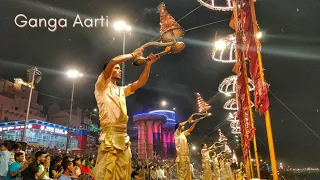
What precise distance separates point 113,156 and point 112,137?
0.28 m

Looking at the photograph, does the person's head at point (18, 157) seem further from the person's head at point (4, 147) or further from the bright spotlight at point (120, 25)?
the bright spotlight at point (120, 25)

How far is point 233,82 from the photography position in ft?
58.1

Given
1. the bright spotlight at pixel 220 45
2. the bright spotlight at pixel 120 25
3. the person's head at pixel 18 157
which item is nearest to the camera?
the person's head at pixel 18 157

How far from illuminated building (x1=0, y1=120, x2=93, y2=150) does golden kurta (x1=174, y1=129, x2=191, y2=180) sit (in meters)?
35.9

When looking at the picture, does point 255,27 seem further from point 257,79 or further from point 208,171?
point 208,171

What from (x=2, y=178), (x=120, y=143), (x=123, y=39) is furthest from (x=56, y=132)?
(x=120, y=143)

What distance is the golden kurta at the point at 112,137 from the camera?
369 cm

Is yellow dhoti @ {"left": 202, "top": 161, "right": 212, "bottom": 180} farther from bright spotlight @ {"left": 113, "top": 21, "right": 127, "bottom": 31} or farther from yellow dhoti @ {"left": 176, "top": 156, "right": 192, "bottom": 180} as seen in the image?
bright spotlight @ {"left": 113, "top": 21, "right": 127, "bottom": 31}

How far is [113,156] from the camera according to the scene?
3727 mm

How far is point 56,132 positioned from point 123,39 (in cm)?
3679

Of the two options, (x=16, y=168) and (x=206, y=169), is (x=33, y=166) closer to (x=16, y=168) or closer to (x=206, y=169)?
(x=16, y=168)

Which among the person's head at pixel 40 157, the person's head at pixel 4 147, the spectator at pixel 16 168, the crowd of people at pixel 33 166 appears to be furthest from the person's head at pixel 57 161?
the person's head at pixel 4 147

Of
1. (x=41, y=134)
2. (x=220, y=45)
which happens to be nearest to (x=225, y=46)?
(x=220, y=45)

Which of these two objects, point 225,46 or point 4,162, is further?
point 225,46
